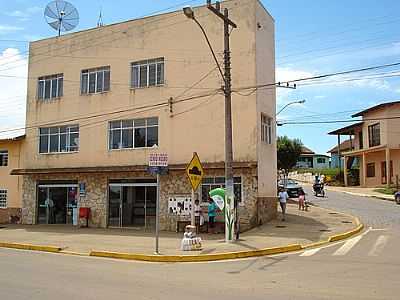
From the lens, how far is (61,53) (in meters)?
29.6

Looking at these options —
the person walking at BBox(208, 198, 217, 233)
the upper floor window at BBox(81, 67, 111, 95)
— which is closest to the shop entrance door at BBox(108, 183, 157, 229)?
the person walking at BBox(208, 198, 217, 233)

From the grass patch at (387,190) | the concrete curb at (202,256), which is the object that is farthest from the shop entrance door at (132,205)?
the grass patch at (387,190)

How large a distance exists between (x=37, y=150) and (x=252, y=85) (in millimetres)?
14473

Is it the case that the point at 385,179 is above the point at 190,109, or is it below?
below

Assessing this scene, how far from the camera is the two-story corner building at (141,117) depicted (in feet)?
76.4

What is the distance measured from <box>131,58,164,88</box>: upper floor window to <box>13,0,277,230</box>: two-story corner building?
0.05 meters

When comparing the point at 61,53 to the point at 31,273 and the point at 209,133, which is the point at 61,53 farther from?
the point at 31,273

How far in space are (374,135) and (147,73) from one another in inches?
1245

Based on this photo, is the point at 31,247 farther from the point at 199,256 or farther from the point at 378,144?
the point at 378,144

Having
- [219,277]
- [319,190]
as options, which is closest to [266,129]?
[219,277]

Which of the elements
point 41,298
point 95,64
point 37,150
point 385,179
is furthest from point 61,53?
point 385,179

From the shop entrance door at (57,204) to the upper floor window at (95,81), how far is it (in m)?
5.66

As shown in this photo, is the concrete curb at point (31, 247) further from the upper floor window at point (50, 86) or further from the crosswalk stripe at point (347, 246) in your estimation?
the upper floor window at point (50, 86)

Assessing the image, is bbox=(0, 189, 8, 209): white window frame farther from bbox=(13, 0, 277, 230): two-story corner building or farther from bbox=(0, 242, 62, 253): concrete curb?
bbox=(0, 242, 62, 253): concrete curb
